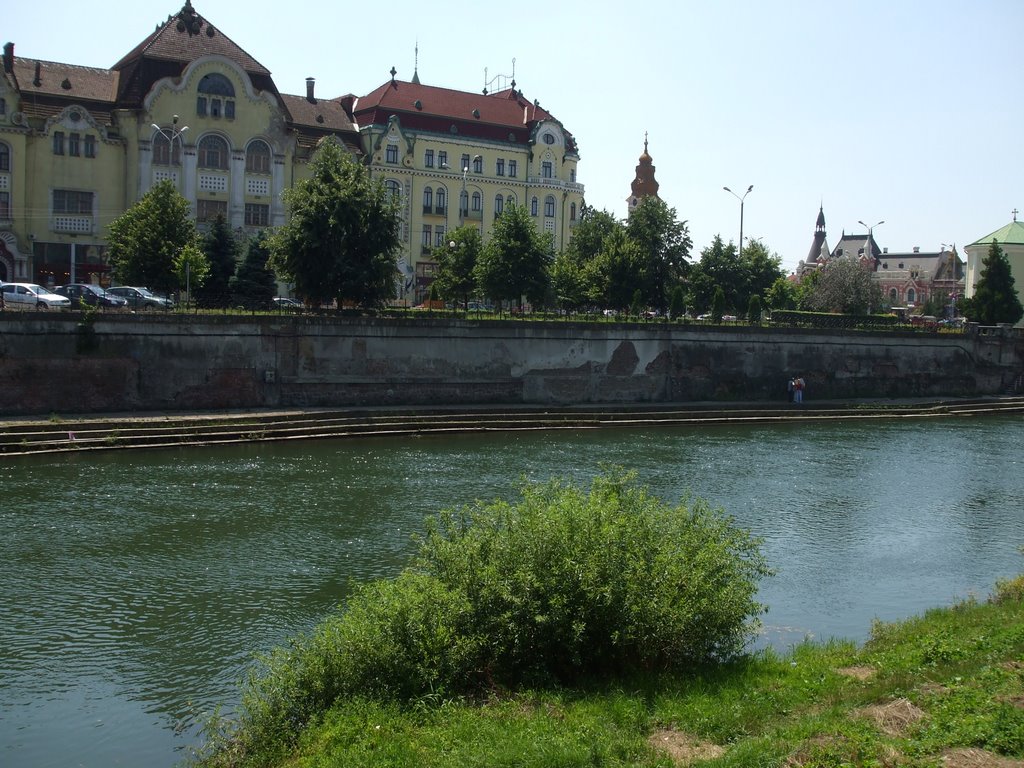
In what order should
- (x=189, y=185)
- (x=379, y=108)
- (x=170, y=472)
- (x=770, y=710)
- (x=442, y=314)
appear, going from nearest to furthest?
(x=770, y=710), (x=170, y=472), (x=442, y=314), (x=189, y=185), (x=379, y=108)

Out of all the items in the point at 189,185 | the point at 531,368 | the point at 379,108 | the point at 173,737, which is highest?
the point at 379,108

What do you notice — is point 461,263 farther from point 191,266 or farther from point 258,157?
point 191,266

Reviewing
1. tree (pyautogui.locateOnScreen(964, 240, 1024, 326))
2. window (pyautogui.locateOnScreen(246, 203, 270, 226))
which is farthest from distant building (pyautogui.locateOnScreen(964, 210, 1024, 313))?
window (pyautogui.locateOnScreen(246, 203, 270, 226))

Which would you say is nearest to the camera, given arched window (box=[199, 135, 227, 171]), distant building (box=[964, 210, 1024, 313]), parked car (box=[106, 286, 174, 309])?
parked car (box=[106, 286, 174, 309])

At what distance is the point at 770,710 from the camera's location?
13000 millimetres

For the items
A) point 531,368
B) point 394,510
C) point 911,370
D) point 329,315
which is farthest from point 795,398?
point 394,510

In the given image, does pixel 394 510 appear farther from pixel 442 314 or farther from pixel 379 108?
pixel 379 108

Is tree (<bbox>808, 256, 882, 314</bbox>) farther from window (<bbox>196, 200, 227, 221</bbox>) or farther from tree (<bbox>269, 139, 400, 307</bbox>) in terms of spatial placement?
window (<bbox>196, 200, 227, 221</bbox>)

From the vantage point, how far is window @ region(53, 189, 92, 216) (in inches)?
2269

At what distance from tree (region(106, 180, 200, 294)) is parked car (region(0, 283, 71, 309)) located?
594 centimetres

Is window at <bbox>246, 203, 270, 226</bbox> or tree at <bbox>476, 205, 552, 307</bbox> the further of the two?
window at <bbox>246, 203, 270, 226</bbox>

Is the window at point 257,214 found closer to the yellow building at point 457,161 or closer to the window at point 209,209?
the window at point 209,209

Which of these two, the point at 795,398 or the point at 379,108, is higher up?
the point at 379,108

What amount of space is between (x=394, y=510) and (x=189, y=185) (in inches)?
1539
